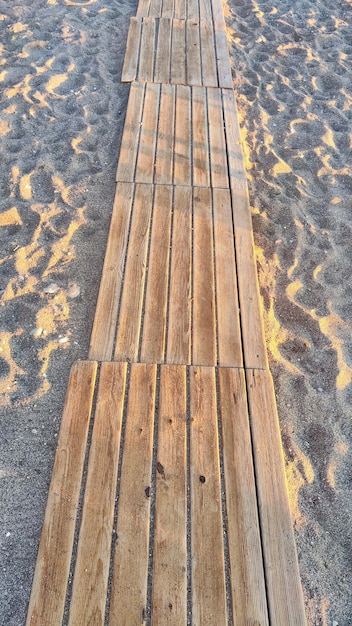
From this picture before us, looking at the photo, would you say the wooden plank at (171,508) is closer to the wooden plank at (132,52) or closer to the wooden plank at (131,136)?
the wooden plank at (131,136)

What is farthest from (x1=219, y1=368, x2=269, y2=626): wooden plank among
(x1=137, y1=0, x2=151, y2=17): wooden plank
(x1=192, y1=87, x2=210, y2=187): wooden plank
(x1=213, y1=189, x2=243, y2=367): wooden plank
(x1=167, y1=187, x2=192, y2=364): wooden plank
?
(x1=137, y1=0, x2=151, y2=17): wooden plank

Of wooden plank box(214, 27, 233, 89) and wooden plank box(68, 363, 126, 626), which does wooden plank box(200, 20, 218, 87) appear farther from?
wooden plank box(68, 363, 126, 626)

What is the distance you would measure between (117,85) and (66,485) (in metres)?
3.20

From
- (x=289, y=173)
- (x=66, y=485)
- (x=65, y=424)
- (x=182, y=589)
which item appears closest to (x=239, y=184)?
(x=289, y=173)

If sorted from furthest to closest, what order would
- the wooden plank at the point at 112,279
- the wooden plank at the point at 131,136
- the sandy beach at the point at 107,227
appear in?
the wooden plank at the point at 131,136 → the wooden plank at the point at 112,279 → the sandy beach at the point at 107,227

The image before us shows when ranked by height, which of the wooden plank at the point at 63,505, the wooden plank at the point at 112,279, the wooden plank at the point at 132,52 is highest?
the wooden plank at the point at 132,52

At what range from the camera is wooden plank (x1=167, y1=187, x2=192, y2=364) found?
91.6 inches

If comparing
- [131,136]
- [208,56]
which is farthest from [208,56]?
[131,136]

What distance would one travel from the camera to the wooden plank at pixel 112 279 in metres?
2.31

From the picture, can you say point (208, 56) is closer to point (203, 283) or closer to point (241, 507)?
point (203, 283)

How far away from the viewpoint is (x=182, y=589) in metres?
1.68

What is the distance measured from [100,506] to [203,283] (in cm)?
124

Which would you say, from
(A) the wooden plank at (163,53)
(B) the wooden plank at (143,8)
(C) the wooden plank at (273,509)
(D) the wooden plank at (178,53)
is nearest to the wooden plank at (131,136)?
(A) the wooden plank at (163,53)

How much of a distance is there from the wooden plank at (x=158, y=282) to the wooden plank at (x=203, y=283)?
15cm
